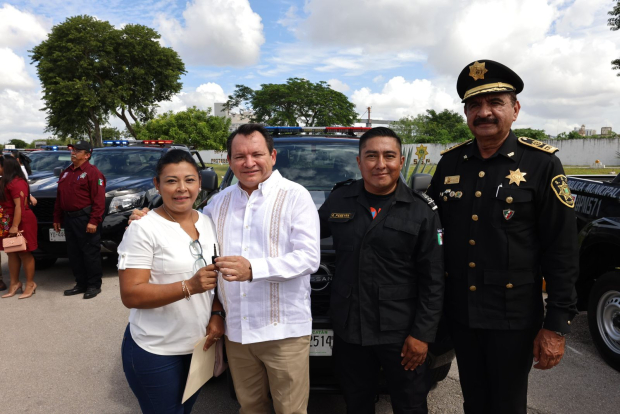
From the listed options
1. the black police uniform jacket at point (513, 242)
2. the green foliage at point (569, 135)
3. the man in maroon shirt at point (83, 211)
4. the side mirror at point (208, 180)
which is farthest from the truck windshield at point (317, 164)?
the green foliage at point (569, 135)

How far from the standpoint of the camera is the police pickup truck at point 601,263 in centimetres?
358

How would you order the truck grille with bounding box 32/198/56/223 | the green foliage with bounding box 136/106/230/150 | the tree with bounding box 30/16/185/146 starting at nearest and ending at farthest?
the truck grille with bounding box 32/198/56/223, the tree with bounding box 30/16/185/146, the green foliage with bounding box 136/106/230/150

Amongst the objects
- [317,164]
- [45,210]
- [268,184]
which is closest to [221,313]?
[268,184]

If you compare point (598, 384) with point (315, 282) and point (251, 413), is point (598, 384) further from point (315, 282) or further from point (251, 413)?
point (251, 413)

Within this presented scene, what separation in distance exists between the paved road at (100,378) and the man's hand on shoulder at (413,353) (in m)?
1.11

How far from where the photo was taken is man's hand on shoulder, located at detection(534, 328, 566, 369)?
198 centimetres

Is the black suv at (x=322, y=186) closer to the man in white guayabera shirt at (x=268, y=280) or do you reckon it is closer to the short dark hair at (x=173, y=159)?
the man in white guayabera shirt at (x=268, y=280)

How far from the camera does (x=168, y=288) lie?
70.5 inches

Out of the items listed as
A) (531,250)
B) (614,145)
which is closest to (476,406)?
(531,250)

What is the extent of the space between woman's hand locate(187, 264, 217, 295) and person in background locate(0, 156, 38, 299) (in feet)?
15.4

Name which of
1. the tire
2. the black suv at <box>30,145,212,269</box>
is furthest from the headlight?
the tire

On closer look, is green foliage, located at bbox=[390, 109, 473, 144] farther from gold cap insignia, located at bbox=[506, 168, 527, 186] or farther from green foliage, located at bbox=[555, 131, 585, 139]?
gold cap insignia, located at bbox=[506, 168, 527, 186]

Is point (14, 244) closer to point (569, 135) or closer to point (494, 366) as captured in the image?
point (494, 366)

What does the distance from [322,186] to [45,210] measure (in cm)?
446
